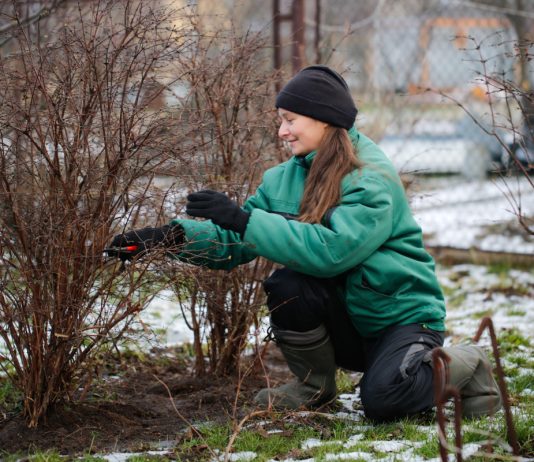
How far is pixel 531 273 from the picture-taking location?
623 cm

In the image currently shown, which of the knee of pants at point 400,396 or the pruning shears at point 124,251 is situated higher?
the pruning shears at point 124,251

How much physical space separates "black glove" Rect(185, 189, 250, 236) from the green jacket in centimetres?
5

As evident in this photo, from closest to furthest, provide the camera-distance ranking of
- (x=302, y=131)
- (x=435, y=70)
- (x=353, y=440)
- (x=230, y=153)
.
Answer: (x=353, y=440) → (x=302, y=131) → (x=230, y=153) → (x=435, y=70)

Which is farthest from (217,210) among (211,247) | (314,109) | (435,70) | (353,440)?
(435,70)

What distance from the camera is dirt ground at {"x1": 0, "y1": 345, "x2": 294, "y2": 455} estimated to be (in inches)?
115

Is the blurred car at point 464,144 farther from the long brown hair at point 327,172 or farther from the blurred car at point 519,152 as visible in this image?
the long brown hair at point 327,172

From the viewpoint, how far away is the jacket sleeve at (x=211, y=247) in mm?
3109

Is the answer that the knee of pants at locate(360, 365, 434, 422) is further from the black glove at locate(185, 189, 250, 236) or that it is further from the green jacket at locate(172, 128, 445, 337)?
the black glove at locate(185, 189, 250, 236)

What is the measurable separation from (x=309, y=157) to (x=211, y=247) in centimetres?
52

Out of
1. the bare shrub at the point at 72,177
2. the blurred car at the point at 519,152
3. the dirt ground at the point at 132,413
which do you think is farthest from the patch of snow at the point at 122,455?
the blurred car at the point at 519,152

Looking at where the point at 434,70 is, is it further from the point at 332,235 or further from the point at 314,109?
the point at 332,235

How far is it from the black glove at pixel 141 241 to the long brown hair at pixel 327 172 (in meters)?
0.48

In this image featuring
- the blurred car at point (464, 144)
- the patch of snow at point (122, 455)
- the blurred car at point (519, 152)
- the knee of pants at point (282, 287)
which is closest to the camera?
the patch of snow at point (122, 455)

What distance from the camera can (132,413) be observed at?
10.7 feet
